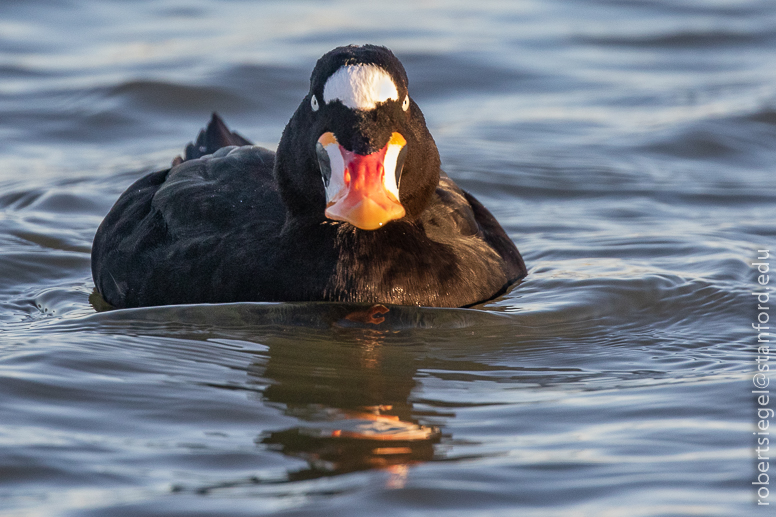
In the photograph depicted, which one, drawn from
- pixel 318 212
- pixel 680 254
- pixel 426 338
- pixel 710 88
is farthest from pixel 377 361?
pixel 710 88

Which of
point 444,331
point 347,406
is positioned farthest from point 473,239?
point 347,406

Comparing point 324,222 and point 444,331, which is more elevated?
point 324,222

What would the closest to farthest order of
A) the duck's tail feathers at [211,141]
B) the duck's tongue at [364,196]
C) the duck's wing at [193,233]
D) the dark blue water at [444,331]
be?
the dark blue water at [444,331] < the duck's tongue at [364,196] < the duck's wing at [193,233] < the duck's tail feathers at [211,141]

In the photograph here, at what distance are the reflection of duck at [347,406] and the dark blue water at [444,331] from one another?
0.05 feet

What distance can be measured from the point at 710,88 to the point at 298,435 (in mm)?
8969

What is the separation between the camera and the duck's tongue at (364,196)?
4.82m

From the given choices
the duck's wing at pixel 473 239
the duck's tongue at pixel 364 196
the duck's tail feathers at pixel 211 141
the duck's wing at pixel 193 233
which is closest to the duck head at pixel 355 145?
the duck's tongue at pixel 364 196

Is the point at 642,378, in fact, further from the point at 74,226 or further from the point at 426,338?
the point at 74,226

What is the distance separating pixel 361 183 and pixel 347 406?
100cm

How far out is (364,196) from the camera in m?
4.86

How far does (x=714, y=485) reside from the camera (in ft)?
12.5

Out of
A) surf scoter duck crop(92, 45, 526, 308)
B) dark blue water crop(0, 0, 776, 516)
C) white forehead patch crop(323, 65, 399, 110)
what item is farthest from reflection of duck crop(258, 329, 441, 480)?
white forehead patch crop(323, 65, 399, 110)

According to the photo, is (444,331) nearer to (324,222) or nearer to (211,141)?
(324,222)

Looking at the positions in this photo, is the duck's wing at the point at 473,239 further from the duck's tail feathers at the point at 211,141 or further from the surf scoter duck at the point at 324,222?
the duck's tail feathers at the point at 211,141
